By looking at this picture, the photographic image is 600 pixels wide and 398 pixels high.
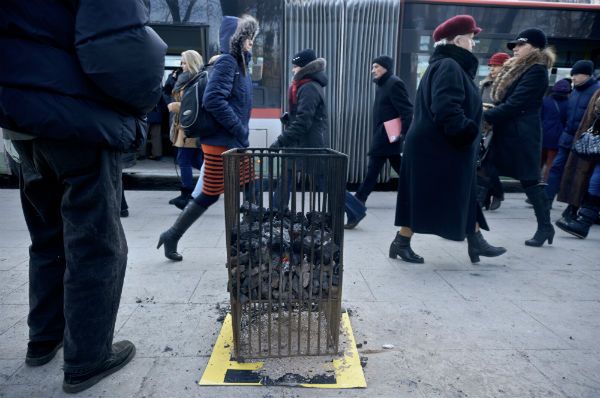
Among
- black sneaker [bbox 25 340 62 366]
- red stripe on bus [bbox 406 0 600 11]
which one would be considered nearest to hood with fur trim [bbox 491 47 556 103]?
red stripe on bus [bbox 406 0 600 11]

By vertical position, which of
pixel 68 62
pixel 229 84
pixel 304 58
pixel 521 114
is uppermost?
pixel 304 58

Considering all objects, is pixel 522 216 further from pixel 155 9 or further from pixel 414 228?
pixel 155 9

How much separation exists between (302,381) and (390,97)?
13.4ft

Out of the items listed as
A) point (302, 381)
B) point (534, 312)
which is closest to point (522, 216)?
point (534, 312)

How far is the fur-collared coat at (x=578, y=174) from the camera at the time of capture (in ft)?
17.3

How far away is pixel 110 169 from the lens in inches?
81.0

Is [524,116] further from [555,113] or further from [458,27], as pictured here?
[555,113]

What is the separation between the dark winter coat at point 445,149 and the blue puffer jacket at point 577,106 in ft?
9.47

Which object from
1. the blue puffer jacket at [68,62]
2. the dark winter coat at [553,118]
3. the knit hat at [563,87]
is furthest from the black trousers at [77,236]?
the knit hat at [563,87]

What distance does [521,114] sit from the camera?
452 cm

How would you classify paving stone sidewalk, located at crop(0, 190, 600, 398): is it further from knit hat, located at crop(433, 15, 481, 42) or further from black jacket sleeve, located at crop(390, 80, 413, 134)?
knit hat, located at crop(433, 15, 481, 42)

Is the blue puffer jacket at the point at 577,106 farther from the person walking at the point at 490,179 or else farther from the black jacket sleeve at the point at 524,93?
the black jacket sleeve at the point at 524,93

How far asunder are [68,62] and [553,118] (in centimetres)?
669

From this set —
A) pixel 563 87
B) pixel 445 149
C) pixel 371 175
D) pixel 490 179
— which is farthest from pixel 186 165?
pixel 563 87
